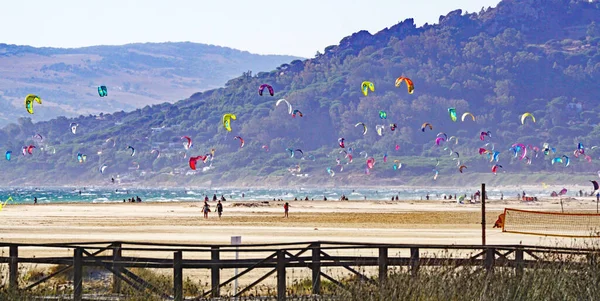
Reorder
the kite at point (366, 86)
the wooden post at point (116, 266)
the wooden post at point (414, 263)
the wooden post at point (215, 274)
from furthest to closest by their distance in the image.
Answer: the kite at point (366, 86) → the wooden post at point (116, 266) → the wooden post at point (215, 274) → the wooden post at point (414, 263)

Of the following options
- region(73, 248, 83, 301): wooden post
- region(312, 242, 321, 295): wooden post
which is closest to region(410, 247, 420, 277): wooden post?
region(312, 242, 321, 295): wooden post

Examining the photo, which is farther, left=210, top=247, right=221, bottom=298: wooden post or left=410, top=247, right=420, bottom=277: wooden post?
left=210, top=247, right=221, bottom=298: wooden post

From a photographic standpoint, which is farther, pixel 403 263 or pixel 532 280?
pixel 403 263

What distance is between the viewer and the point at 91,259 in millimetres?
17547

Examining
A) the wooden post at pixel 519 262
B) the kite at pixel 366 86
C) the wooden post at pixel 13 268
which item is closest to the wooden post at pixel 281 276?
the wooden post at pixel 519 262

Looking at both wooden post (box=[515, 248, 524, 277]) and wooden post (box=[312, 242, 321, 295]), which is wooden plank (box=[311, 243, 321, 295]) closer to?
wooden post (box=[312, 242, 321, 295])

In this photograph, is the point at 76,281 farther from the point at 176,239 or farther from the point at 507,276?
the point at 176,239

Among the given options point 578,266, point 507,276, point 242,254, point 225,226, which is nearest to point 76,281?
point 507,276

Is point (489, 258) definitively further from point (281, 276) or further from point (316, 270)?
point (281, 276)

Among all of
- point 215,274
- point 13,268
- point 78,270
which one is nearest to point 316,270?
point 215,274

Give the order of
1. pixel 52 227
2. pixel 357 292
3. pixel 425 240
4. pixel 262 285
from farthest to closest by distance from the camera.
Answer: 1. pixel 52 227
2. pixel 425 240
3. pixel 262 285
4. pixel 357 292

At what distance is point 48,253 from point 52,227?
21220 mm

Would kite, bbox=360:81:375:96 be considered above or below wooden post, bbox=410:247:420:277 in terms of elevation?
above

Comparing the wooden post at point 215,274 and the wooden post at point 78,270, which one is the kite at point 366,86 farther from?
the wooden post at point 78,270
